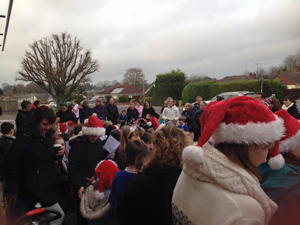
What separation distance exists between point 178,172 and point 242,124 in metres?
0.91

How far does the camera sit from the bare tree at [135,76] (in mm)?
81062

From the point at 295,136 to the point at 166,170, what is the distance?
1.11 meters

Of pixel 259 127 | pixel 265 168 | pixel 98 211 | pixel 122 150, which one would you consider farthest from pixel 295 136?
pixel 122 150

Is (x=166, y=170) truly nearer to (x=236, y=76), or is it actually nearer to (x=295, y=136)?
(x=295, y=136)

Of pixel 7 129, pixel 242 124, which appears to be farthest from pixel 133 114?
pixel 242 124

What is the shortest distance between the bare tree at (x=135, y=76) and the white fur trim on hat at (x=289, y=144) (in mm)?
79477

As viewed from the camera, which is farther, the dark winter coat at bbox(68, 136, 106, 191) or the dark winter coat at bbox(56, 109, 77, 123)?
the dark winter coat at bbox(56, 109, 77, 123)

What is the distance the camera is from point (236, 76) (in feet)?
239

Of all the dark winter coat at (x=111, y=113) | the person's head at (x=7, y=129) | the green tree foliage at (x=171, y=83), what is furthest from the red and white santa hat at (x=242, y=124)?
the green tree foliage at (x=171, y=83)

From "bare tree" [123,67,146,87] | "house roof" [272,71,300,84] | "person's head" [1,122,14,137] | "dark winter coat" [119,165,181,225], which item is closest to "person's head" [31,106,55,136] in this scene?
"dark winter coat" [119,165,181,225]

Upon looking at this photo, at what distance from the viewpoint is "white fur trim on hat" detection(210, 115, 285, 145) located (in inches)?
48.2

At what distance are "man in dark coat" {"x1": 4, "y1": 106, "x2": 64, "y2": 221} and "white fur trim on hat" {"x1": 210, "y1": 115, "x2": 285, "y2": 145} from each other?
228 cm

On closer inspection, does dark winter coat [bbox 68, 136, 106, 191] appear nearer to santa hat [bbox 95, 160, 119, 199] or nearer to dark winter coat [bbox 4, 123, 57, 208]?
dark winter coat [bbox 4, 123, 57, 208]

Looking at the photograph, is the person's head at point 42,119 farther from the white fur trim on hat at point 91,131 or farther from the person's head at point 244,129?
the person's head at point 244,129
